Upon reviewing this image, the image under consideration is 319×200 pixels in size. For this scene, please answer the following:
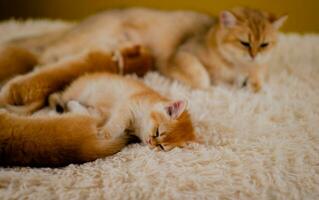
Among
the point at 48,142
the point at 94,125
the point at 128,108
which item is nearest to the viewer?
the point at 48,142

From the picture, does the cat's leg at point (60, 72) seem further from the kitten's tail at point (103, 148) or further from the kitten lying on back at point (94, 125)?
the kitten's tail at point (103, 148)

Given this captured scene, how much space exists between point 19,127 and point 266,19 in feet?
3.94

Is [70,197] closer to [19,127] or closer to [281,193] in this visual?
[19,127]

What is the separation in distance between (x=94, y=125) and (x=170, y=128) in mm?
254

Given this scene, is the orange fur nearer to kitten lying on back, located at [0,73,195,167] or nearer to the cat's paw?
kitten lying on back, located at [0,73,195,167]

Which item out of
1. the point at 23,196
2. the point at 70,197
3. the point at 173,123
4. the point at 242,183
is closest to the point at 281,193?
the point at 242,183

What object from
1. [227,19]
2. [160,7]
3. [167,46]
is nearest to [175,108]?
[227,19]

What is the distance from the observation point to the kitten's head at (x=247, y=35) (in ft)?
5.98

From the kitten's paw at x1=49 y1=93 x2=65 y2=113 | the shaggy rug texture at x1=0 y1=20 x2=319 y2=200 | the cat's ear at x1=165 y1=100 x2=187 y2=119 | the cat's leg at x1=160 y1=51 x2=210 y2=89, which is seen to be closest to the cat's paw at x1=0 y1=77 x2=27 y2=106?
the kitten's paw at x1=49 y1=93 x2=65 y2=113

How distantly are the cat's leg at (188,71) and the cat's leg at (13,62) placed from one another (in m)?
0.65

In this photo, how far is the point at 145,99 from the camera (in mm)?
1508

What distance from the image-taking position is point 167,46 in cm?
210

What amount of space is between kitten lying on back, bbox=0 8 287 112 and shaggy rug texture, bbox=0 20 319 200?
18 cm

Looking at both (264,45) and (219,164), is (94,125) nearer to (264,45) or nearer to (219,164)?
(219,164)
